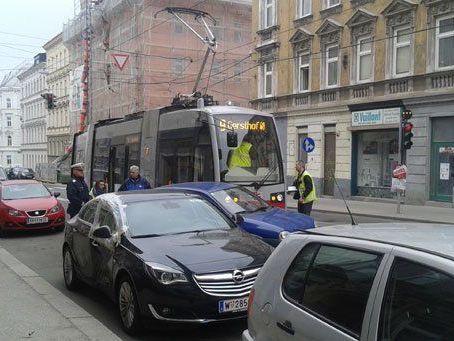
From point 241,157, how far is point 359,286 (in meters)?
10.5

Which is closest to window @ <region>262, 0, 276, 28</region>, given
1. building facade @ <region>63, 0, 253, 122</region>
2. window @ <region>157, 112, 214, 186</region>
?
building facade @ <region>63, 0, 253, 122</region>

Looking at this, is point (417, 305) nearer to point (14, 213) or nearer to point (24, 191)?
point (14, 213)

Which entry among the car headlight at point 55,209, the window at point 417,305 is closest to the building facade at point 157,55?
the car headlight at point 55,209

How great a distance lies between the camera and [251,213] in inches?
363

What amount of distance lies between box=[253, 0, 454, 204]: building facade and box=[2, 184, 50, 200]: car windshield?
13.9 m

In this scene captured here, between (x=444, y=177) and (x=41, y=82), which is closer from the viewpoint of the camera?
(x=444, y=177)

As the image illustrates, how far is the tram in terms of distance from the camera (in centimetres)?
1321

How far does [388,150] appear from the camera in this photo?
2377 cm

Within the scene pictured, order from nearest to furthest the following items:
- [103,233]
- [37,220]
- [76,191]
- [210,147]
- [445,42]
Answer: [103,233]
[76,191]
[210,147]
[37,220]
[445,42]

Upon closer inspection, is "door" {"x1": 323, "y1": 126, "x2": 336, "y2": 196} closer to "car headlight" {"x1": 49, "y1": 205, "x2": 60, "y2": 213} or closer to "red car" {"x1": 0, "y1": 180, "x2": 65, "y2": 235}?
"red car" {"x1": 0, "y1": 180, "x2": 65, "y2": 235}

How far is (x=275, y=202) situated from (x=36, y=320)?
26.4ft

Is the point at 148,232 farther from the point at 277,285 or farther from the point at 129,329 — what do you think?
the point at 277,285

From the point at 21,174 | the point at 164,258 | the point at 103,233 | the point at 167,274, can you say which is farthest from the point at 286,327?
the point at 21,174

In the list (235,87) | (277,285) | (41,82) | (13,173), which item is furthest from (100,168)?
(41,82)
